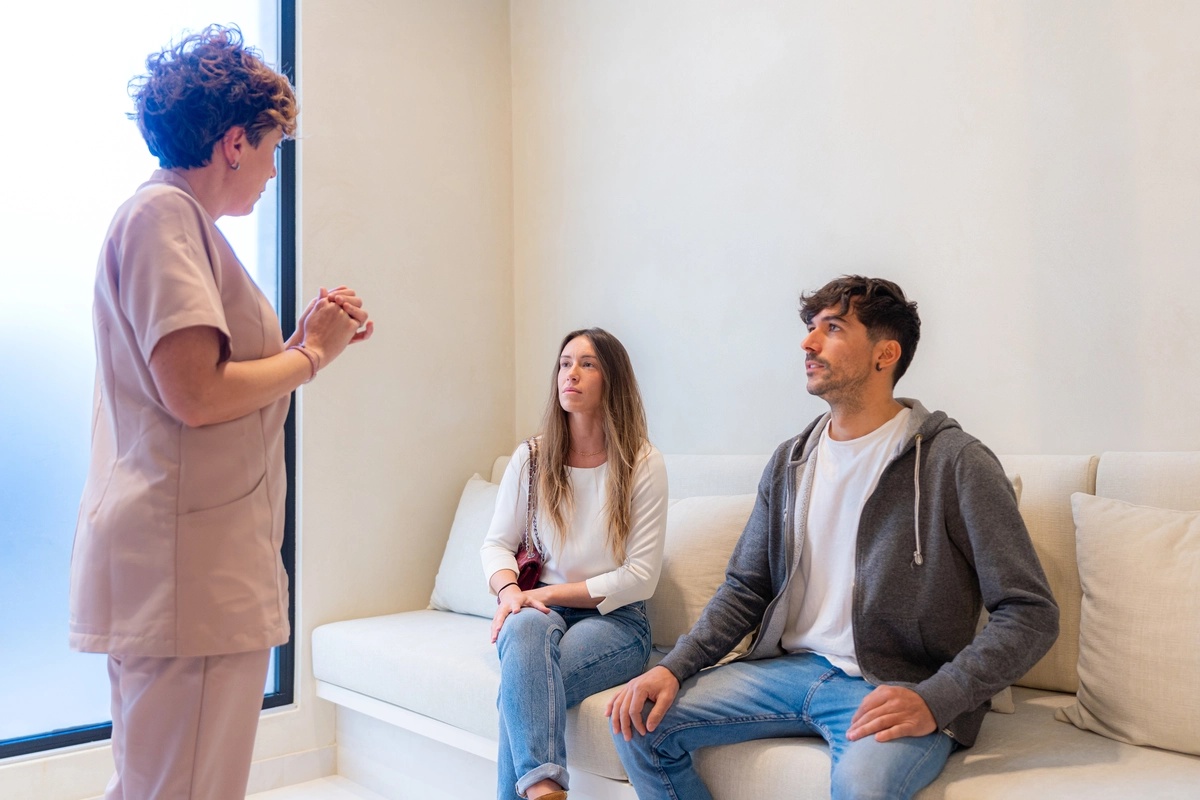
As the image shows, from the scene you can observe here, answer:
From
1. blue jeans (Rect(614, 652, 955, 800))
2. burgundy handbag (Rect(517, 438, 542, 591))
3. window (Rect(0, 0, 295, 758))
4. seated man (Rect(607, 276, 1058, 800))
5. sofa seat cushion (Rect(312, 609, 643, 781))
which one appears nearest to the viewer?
seated man (Rect(607, 276, 1058, 800))

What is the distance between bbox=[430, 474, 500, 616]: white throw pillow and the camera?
286 centimetres

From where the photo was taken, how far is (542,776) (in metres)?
1.70

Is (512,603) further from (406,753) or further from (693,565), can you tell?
(406,753)

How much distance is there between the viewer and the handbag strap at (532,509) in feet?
7.43

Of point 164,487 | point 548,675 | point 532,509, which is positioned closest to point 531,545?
point 532,509

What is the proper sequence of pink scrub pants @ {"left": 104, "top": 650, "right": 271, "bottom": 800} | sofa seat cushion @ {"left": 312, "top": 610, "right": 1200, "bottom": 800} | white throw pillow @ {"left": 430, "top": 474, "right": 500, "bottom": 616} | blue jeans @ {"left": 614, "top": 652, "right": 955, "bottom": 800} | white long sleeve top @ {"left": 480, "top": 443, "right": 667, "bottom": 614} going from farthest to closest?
white throw pillow @ {"left": 430, "top": 474, "right": 500, "bottom": 616}, white long sleeve top @ {"left": 480, "top": 443, "right": 667, "bottom": 614}, blue jeans @ {"left": 614, "top": 652, "right": 955, "bottom": 800}, sofa seat cushion @ {"left": 312, "top": 610, "right": 1200, "bottom": 800}, pink scrub pants @ {"left": 104, "top": 650, "right": 271, "bottom": 800}

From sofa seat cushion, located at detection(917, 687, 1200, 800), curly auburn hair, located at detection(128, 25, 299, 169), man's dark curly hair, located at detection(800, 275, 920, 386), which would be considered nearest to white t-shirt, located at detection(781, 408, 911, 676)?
man's dark curly hair, located at detection(800, 275, 920, 386)

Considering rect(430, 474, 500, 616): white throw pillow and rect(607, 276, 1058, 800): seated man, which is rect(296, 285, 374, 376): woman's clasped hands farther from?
rect(430, 474, 500, 616): white throw pillow

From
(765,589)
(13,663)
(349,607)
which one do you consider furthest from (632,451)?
(13,663)

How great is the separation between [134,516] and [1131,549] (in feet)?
5.27

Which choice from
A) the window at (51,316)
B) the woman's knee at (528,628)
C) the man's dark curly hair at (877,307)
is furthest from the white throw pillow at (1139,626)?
the window at (51,316)

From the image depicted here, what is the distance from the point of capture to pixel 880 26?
8.00ft

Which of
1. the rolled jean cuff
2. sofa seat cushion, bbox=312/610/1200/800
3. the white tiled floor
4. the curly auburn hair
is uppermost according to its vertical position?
the curly auburn hair

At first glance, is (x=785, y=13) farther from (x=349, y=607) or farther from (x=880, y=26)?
(x=349, y=607)
